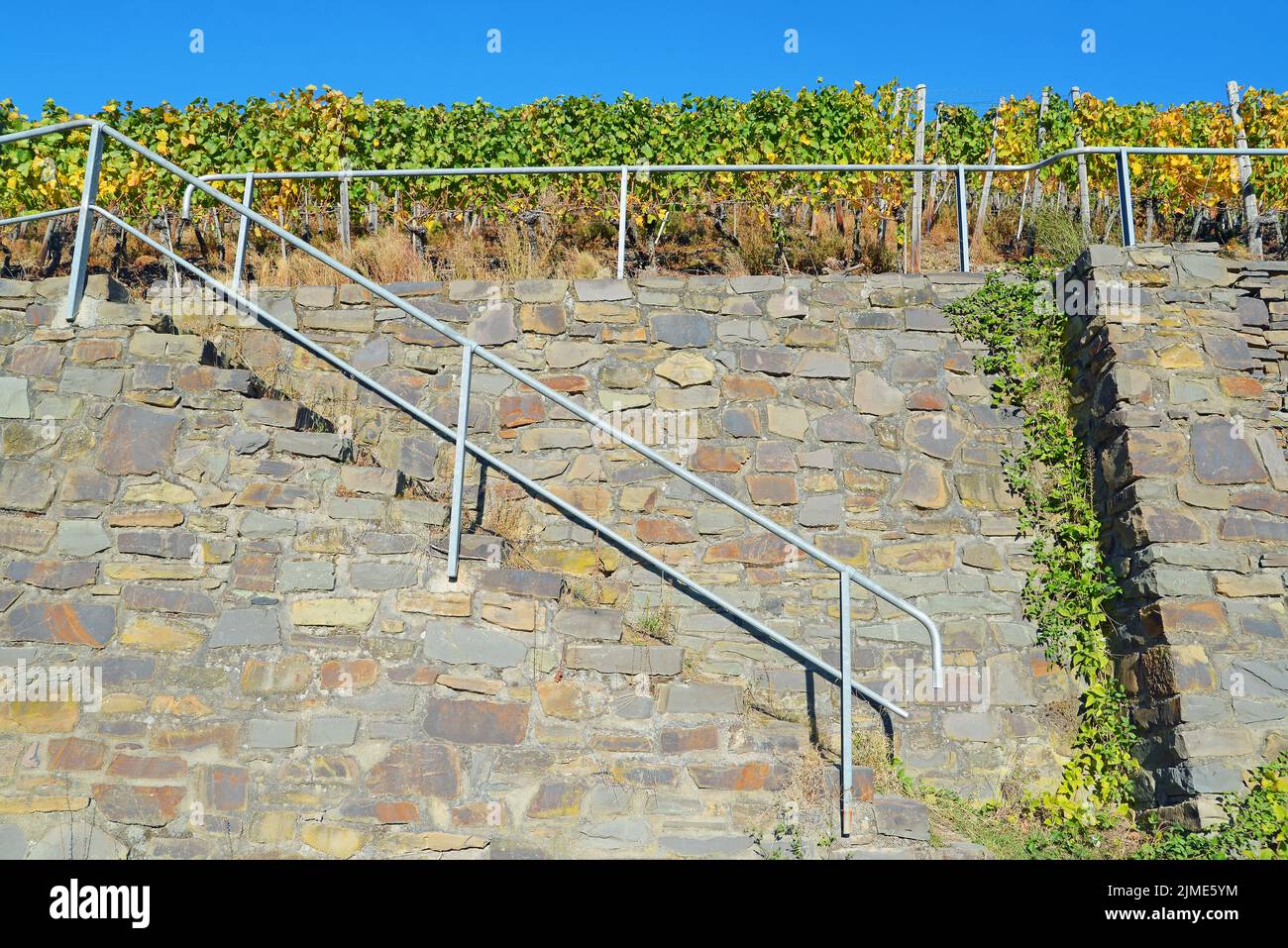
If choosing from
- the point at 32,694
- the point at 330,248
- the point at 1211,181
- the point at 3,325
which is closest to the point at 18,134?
the point at 3,325

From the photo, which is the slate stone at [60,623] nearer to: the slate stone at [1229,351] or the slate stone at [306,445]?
the slate stone at [306,445]

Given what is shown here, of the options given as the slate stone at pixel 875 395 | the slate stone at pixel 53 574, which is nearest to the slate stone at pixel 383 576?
the slate stone at pixel 53 574

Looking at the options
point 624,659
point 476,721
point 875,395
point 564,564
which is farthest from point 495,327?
point 476,721

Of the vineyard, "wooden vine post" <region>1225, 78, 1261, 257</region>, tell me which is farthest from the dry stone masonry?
the vineyard

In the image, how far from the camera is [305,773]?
4512 mm

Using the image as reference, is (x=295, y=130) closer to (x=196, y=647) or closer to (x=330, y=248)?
(x=330, y=248)

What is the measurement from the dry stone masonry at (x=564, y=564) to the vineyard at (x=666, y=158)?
7.44 feet

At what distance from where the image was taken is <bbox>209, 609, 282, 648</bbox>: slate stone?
187 inches

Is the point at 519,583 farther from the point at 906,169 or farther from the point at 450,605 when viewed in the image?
the point at 906,169

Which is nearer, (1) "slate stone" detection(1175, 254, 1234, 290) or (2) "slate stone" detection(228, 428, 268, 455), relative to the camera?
(2) "slate stone" detection(228, 428, 268, 455)

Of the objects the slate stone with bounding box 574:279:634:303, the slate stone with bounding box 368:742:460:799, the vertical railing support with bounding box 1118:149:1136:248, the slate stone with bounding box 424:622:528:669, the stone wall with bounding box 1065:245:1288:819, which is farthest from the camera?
the slate stone with bounding box 574:279:634:303

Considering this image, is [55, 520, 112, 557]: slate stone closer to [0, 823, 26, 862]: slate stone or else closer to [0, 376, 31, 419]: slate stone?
[0, 376, 31, 419]: slate stone

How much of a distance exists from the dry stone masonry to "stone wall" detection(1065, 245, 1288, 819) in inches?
0.9

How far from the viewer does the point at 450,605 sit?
4.78 m
